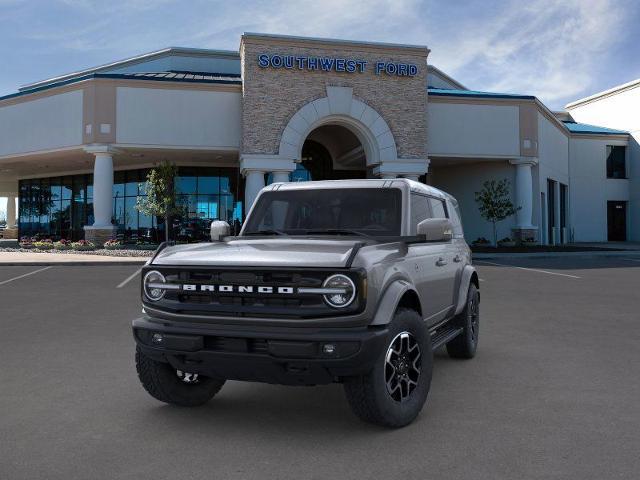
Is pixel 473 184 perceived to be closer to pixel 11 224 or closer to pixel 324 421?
pixel 324 421

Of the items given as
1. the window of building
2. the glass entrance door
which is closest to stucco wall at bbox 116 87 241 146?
the window of building

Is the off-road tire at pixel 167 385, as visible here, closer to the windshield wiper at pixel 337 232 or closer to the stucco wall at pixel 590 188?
the windshield wiper at pixel 337 232

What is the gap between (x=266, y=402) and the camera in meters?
4.89

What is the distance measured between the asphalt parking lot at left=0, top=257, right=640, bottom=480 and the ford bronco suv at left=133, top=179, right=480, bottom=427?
33 cm

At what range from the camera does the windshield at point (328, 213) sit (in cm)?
529

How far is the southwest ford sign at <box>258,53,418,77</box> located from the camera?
89.5 feet

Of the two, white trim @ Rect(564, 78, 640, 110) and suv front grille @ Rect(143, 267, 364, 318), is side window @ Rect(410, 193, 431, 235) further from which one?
white trim @ Rect(564, 78, 640, 110)

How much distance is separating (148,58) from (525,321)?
124 feet

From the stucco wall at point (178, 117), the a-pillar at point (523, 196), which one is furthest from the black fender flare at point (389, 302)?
the a-pillar at point (523, 196)

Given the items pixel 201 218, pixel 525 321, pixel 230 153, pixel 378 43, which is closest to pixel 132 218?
pixel 201 218

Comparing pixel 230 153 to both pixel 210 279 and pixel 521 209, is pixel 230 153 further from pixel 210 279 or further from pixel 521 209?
pixel 210 279

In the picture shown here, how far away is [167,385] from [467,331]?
331 cm

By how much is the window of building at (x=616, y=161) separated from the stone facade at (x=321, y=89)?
2130cm

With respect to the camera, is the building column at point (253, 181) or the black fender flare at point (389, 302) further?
the building column at point (253, 181)
